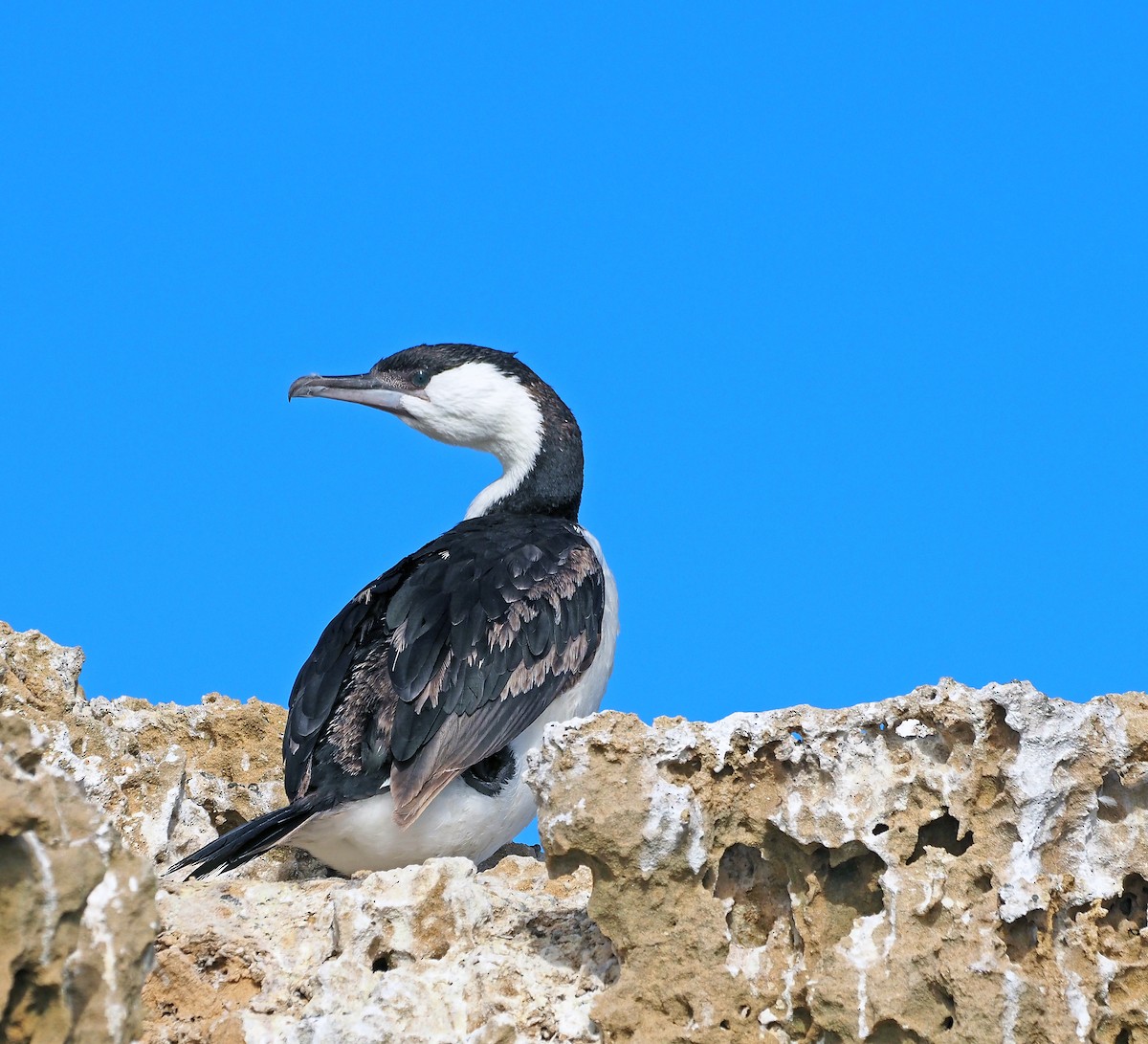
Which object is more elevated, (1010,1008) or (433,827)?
(433,827)

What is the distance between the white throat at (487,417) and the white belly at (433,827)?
1.66m

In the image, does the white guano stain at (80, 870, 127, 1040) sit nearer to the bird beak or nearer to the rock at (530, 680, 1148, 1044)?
the rock at (530, 680, 1148, 1044)

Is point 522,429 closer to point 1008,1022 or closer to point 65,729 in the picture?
point 65,729

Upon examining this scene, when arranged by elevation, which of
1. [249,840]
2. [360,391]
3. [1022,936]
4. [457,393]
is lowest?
[1022,936]

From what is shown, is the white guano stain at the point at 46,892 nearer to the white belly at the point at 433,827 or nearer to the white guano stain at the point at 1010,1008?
the white belly at the point at 433,827

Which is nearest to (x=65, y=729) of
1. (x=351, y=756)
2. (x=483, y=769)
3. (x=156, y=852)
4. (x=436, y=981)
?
(x=156, y=852)

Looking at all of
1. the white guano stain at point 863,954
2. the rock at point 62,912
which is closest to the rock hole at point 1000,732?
the white guano stain at point 863,954

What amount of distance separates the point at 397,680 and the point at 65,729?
1635mm

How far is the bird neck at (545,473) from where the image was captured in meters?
8.54

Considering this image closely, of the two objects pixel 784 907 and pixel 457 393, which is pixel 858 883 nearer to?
pixel 784 907

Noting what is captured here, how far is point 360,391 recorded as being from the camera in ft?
29.9

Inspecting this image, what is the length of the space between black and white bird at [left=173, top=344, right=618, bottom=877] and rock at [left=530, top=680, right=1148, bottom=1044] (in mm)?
1760

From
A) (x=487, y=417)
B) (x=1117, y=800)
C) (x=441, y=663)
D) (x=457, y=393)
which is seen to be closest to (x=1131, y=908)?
(x=1117, y=800)

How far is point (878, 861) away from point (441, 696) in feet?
7.87
